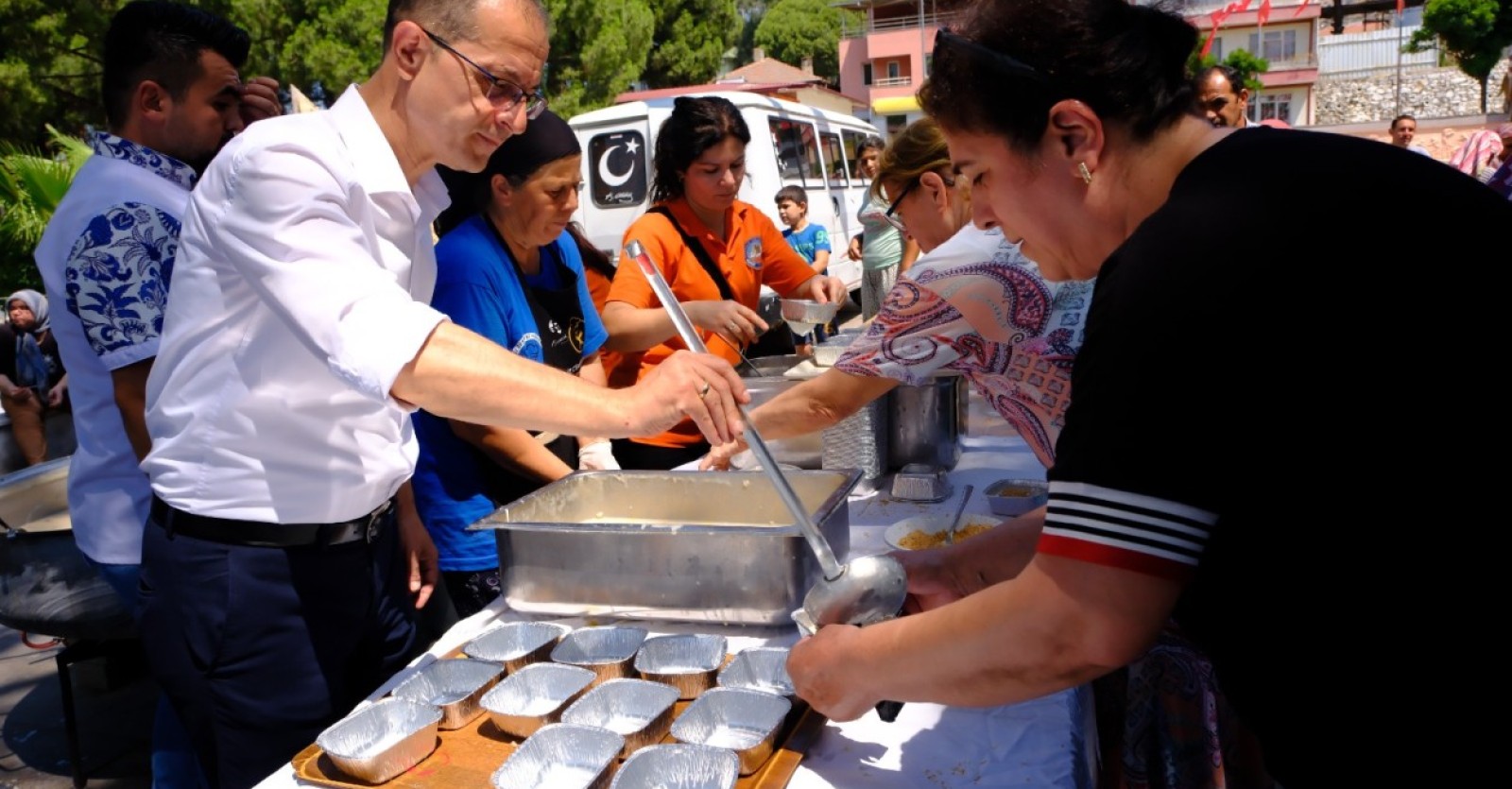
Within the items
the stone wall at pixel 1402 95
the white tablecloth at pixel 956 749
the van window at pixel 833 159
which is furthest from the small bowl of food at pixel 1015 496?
the stone wall at pixel 1402 95

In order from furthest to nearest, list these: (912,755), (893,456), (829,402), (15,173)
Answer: (15,173) → (893,456) → (829,402) → (912,755)

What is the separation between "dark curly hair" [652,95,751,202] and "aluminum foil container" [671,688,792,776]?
193 cm

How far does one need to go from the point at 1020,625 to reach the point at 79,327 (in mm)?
1728

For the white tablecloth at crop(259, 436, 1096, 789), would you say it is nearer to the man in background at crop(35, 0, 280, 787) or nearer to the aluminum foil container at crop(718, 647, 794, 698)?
the aluminum foil container at crop(718, 647, 794, 698)

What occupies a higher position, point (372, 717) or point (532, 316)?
point (532, 316)

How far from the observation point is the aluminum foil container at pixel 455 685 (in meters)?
1.22

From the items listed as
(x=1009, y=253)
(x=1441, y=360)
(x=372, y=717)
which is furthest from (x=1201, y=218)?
(x=372, y=717)

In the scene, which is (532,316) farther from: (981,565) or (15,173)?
(15,173)

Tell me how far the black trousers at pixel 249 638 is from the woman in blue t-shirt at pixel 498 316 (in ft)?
1.44

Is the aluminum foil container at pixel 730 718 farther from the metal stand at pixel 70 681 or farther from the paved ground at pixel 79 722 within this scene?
the paved ground at pixel 79 722

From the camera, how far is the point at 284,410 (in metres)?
1.35

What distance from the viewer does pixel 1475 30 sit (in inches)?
1118

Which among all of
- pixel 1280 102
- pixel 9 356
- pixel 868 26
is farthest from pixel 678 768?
pixel 1280 102

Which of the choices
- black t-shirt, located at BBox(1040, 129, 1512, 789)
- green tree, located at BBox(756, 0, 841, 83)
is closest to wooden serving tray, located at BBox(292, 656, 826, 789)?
black t-shirt, located at BBox(1040, 129, 1512, 789)
